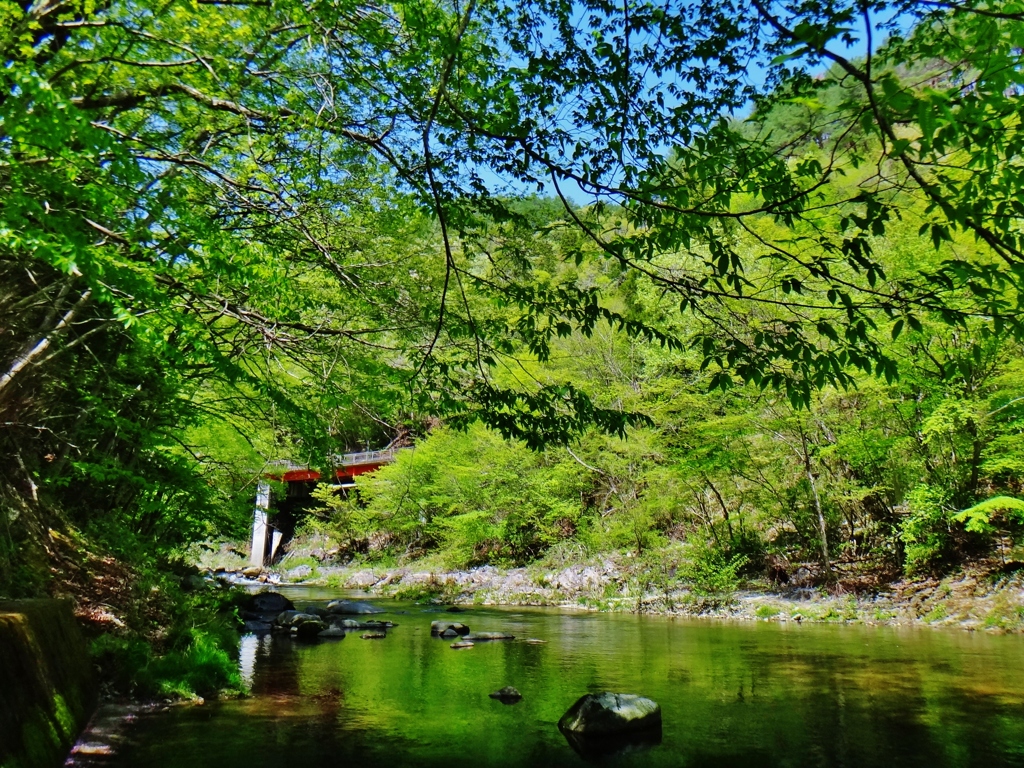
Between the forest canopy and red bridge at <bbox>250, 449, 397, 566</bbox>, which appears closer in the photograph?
the forest canopy

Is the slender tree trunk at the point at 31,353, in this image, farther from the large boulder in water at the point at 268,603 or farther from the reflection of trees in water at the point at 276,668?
the large boulder in water at the point at 268,603

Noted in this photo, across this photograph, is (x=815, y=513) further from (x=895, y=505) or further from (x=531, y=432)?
(x=531, y=432)

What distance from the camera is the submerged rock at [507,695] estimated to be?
26.5 ft

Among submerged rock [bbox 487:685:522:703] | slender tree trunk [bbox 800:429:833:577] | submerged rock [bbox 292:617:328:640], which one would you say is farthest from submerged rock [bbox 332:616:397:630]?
slender tree trunk [bbox 800:429:833:577]

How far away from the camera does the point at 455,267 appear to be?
3617 millimetres

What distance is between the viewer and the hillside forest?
9.87 feet

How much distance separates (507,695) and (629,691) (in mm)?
1586

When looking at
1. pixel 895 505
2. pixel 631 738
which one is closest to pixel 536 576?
pixel 895 505

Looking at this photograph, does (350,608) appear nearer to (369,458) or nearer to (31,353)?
(31,353)

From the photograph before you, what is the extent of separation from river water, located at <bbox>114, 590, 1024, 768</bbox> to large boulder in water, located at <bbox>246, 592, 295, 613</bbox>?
16.6 feet

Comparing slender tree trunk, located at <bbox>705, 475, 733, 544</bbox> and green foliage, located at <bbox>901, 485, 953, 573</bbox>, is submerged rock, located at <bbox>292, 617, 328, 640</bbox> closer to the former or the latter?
slender tree trunk, located at <bbox>705, 475, 733, 544</bbox>

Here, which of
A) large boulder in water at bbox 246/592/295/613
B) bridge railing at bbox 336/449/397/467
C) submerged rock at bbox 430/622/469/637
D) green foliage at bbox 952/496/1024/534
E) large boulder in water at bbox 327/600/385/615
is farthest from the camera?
bridge railing at bbox 336/449/397/467

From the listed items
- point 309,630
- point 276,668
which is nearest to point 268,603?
point 309,630

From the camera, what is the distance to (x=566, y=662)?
10.5 m
